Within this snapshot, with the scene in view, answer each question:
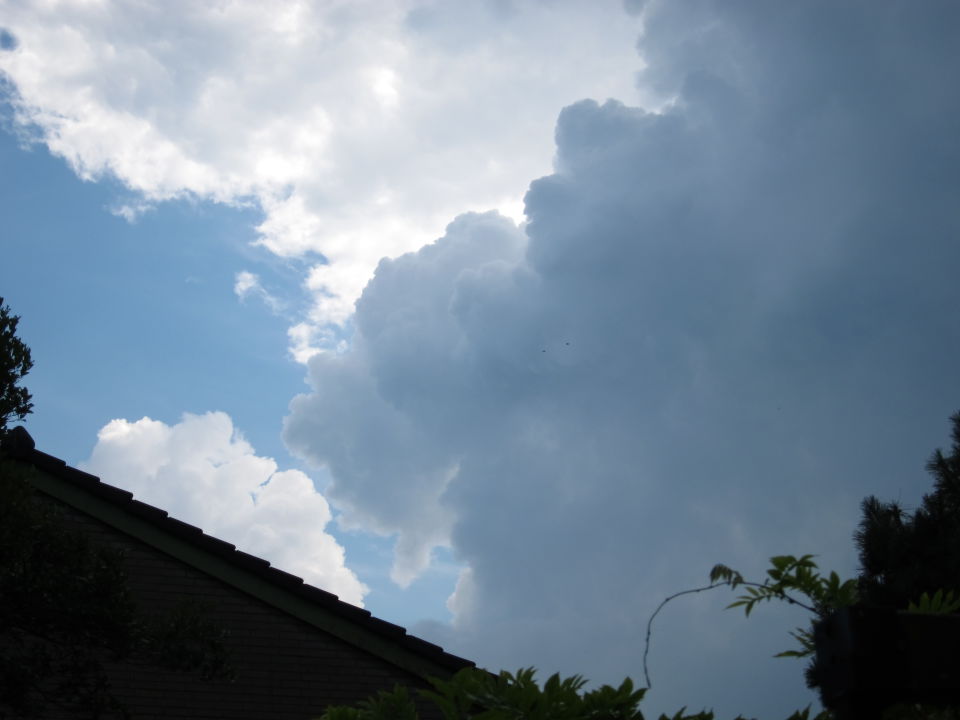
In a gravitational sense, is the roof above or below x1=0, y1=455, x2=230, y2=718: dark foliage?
above

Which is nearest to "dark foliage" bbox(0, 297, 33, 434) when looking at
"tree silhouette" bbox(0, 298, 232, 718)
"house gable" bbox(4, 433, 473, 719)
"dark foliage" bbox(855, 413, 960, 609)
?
"tree silhouette" bbox(0, 298, 232, 718)

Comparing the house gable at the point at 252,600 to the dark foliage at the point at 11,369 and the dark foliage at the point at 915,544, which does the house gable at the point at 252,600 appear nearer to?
the dark foliage at the point at 11,369

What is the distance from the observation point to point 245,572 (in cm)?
1058

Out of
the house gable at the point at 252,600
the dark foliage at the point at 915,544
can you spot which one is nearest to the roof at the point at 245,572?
the house gable at the point at 252,600

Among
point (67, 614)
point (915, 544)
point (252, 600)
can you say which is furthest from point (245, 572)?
point (915, 544)

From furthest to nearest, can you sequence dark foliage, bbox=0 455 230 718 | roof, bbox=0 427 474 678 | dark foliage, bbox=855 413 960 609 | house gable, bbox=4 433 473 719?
dark foliage, bbox=855 413 960 609 < roof, bbox=0 427 474 678 < house gable, bbox=4 433 473 719 < dark foliage, bbox=0 455 230 718

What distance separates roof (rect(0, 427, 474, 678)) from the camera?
1051cm

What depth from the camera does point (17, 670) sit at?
7.51 metres

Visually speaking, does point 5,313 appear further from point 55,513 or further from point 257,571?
point 257,571

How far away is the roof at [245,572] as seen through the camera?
1051cm

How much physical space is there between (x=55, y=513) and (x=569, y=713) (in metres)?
5.50

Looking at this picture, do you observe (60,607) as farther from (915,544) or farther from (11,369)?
(915,544)

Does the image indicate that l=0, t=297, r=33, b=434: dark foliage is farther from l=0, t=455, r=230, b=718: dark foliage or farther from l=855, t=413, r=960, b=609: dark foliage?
l=855, t=413, r=960, b=609: dark foliage

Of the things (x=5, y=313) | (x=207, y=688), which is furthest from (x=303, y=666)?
(x=5, y=313)
